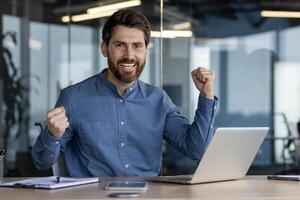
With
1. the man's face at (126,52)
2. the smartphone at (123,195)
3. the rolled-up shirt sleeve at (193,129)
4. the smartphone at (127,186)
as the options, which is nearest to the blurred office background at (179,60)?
the rolled-up shirt sleeve at (193,129)

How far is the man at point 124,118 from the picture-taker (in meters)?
2.57

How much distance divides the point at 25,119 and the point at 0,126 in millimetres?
275

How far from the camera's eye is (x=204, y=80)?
2500 mm

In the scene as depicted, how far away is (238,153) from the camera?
2.33m

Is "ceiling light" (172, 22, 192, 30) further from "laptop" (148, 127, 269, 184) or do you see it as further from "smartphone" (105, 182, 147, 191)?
"smartphone" (105, 182, 147, 191)

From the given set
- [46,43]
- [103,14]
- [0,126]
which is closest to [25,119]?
[0,126]

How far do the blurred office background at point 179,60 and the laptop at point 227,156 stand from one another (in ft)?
14.7

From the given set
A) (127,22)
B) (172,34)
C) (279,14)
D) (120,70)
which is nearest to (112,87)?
(120,70)

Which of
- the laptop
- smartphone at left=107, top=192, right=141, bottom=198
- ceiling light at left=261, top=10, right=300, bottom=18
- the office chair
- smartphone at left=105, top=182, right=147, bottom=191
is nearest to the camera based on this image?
smartphone at left=107, top=192, right=141, bottom=198

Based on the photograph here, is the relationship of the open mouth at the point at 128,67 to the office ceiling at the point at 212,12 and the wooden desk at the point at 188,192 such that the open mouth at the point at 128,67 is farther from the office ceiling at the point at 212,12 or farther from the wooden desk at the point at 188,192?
the office ceiling at the point at 212,12

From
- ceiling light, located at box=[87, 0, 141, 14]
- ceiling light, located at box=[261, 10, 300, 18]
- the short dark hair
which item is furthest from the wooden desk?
ceiling light, located at box=[261, 10, 300, 18]

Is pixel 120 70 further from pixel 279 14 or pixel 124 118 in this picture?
pixel 279 14

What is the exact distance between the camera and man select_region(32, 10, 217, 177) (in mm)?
2574

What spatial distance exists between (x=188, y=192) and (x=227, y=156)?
1.04 feet
